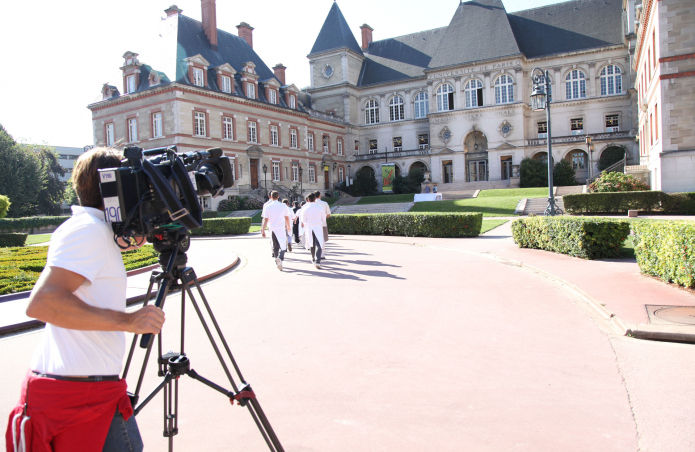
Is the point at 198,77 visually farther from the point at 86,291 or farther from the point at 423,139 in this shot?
the point at 86,291

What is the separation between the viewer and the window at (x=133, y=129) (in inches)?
1628

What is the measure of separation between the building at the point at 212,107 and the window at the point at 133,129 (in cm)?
9

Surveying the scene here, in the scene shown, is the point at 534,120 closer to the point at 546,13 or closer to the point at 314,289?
the point at 546,13

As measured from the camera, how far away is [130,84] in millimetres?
41562

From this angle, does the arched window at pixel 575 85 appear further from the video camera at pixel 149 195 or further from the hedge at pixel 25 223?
the video camera at pixel 149 195

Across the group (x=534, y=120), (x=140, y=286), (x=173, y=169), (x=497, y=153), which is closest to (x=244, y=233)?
(x=140, y=286)

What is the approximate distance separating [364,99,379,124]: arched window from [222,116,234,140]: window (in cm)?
2311

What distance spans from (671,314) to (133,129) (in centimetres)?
4290

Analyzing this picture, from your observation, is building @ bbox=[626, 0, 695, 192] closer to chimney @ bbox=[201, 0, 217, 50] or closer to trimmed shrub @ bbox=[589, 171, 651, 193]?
trimmed shrub @ bbox=[589, 171, 651, 193]

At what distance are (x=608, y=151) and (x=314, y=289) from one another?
47780 mm

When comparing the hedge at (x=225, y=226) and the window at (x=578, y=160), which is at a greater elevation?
the window at (x=578, y=160)

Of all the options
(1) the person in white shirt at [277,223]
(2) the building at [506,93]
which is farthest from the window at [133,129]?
(1) the person in white shirt at [277,223]

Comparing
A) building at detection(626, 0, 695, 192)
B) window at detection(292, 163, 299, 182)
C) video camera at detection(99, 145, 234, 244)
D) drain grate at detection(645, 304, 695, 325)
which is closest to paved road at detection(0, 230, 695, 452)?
drain grate at detection(645, 304, 695, 325)

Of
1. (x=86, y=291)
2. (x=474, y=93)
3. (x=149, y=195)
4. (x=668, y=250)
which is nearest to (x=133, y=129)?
(x=474, y=93)
